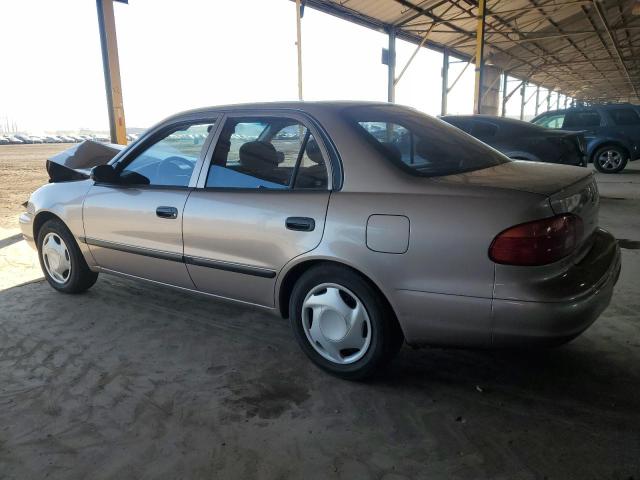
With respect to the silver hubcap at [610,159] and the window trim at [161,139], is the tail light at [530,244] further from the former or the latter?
the silver hubcap at [610,159]

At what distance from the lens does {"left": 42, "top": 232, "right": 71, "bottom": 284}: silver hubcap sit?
12.6ft

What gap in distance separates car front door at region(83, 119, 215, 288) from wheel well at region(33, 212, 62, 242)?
0.55 meters

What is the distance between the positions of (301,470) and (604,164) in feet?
40.2

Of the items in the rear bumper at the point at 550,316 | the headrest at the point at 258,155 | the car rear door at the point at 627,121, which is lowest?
the rear bumper at the point at 550,316

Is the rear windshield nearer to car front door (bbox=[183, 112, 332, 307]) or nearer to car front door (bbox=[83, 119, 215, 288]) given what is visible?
car front door (bbox=[183, 112, 332, 307])

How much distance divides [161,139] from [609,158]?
11537 mm

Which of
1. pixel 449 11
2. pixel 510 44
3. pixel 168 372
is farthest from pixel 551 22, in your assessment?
pixel 168 372

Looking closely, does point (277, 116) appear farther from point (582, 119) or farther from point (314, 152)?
point (582, 119)

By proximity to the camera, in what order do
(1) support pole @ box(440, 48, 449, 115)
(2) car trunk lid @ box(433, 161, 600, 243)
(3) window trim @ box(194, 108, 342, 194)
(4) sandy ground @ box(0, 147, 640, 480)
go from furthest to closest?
(1) support pole @ box(440, 48, 449, 115) < (3) window trim @ box(194, 108, 342, 194) < (2) car trunk lid @ box(433, 161, 600, 243) < (4) sandy ground @ box(0, 147, 640, 480)

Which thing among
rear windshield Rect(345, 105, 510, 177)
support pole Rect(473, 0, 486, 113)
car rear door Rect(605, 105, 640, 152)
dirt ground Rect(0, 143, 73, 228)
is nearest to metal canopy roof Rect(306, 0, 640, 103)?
Answer: support pole Rect(473, 0, 486, 113)

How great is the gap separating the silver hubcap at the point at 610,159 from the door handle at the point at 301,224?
1156cm

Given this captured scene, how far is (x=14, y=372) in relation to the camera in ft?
8.95

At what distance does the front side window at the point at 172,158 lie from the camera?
3.02 m

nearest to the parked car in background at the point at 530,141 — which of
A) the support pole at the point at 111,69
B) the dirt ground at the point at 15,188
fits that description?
the support pole at the point at 111,69
